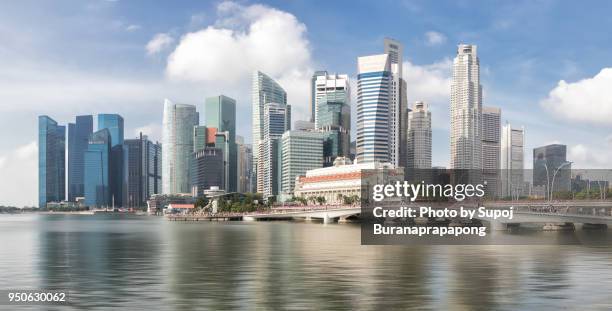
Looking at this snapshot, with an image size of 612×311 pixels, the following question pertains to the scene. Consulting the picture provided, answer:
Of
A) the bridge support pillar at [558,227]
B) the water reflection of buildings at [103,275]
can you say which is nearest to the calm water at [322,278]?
the water reflection of buildings at [103,275]

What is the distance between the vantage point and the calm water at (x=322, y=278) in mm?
43159

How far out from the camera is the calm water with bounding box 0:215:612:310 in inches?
1699

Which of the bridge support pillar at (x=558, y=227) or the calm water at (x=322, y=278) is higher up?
the calm water at (x=322, y=278)

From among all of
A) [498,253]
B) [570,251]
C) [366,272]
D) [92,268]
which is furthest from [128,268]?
[570,251]

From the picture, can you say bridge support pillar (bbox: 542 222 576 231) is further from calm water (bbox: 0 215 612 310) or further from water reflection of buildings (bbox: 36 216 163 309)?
water reflection of buildings (bbox: 36 216 163 309)

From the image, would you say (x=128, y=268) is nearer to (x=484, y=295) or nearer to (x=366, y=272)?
(x=366, y=272)

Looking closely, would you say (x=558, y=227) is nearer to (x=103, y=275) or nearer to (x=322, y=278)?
(x=322, y=278)

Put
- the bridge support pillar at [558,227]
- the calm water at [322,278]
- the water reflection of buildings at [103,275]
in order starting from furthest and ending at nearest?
the bridge support pillar at [558,227] < the water reflection of buildings at [103,275] < the calm water at [322,278]

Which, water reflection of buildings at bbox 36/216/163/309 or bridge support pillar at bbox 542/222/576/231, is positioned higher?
→ water reflection of buildings at bbox 36/216/163/309

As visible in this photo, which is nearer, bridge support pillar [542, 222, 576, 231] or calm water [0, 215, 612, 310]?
calm water [0, 215, 612, 310]

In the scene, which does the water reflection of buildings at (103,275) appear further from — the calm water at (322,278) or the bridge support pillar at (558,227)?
the bridge support pillar at (558,227)

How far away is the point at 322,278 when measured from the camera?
55.8 m

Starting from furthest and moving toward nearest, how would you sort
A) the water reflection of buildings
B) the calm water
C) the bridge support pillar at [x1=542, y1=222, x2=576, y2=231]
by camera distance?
the bridge support pillar at [x1=542, y1=222, x2=576, y2=231]
the water reflection of buildings
the calm water

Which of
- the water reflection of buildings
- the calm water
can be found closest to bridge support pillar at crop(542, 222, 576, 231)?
the calm water
